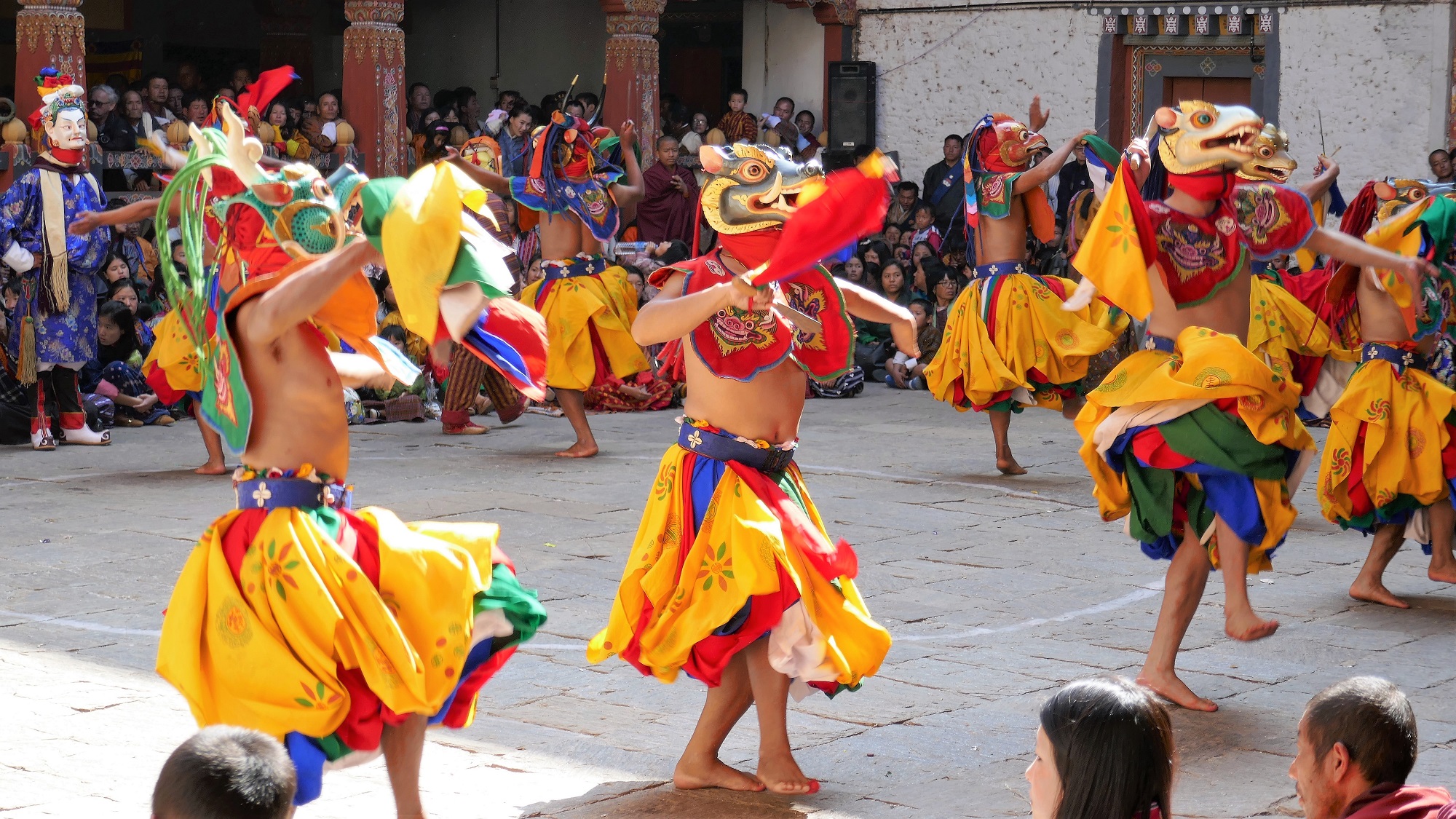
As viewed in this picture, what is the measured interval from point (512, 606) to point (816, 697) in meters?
1.61

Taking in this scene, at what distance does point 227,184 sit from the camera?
11.2 feet

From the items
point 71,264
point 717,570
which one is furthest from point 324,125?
point 717,570

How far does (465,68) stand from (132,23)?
3424mm

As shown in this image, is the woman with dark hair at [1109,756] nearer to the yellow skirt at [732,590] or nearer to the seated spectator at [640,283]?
the yellow skirt at [732,590]

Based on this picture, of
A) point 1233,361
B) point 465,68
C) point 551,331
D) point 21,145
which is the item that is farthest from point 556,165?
point 465,68

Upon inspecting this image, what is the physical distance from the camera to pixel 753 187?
4016mm

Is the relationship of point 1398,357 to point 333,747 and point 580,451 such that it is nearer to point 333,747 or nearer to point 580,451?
point 333,747

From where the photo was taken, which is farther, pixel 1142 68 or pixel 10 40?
pixel 10 40

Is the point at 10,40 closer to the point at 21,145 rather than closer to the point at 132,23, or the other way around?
the point at 132,23

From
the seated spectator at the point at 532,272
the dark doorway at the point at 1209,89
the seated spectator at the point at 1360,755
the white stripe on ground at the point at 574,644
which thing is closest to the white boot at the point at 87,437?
the seated spectator at the point at 532,272

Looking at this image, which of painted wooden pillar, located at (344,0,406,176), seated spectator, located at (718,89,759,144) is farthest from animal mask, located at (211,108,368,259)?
seated spectator, located at (718,89,759,144)

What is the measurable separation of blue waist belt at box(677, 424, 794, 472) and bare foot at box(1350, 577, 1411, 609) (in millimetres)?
2832

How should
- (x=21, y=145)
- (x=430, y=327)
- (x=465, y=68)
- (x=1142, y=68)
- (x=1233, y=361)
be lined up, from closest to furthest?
(x=430, y=327)
(x=1233, y=361)
(x=21, y=145)
(x=1142, y=68)
(x=465, y=68)

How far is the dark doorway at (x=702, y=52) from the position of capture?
714 inches
